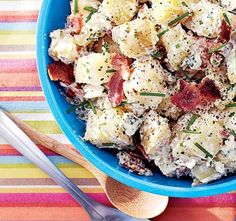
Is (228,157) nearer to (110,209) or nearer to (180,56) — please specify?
→ (180,56)

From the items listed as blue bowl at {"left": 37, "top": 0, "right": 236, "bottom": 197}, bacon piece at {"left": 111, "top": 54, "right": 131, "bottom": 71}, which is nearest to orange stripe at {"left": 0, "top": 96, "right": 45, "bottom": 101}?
blue bowl at {"left": 37, "top": 0, "right": 236, "bottom": 197}

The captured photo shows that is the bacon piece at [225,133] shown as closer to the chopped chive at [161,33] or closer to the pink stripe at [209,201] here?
the chopped chive at [161,33]

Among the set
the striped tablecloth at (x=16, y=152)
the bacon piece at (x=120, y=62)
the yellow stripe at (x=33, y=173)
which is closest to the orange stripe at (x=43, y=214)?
the striped tablecloth at (x=16, y=152)

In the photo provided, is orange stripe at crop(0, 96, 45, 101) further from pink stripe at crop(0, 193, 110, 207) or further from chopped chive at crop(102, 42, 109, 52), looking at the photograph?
chopped chive at crop(102, 42, 109, 52)

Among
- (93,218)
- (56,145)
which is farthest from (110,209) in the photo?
(56,145)

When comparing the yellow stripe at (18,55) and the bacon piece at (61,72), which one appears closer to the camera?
the bacon piece at (61,72)

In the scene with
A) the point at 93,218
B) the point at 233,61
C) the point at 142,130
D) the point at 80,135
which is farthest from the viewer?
the point at 93,218
